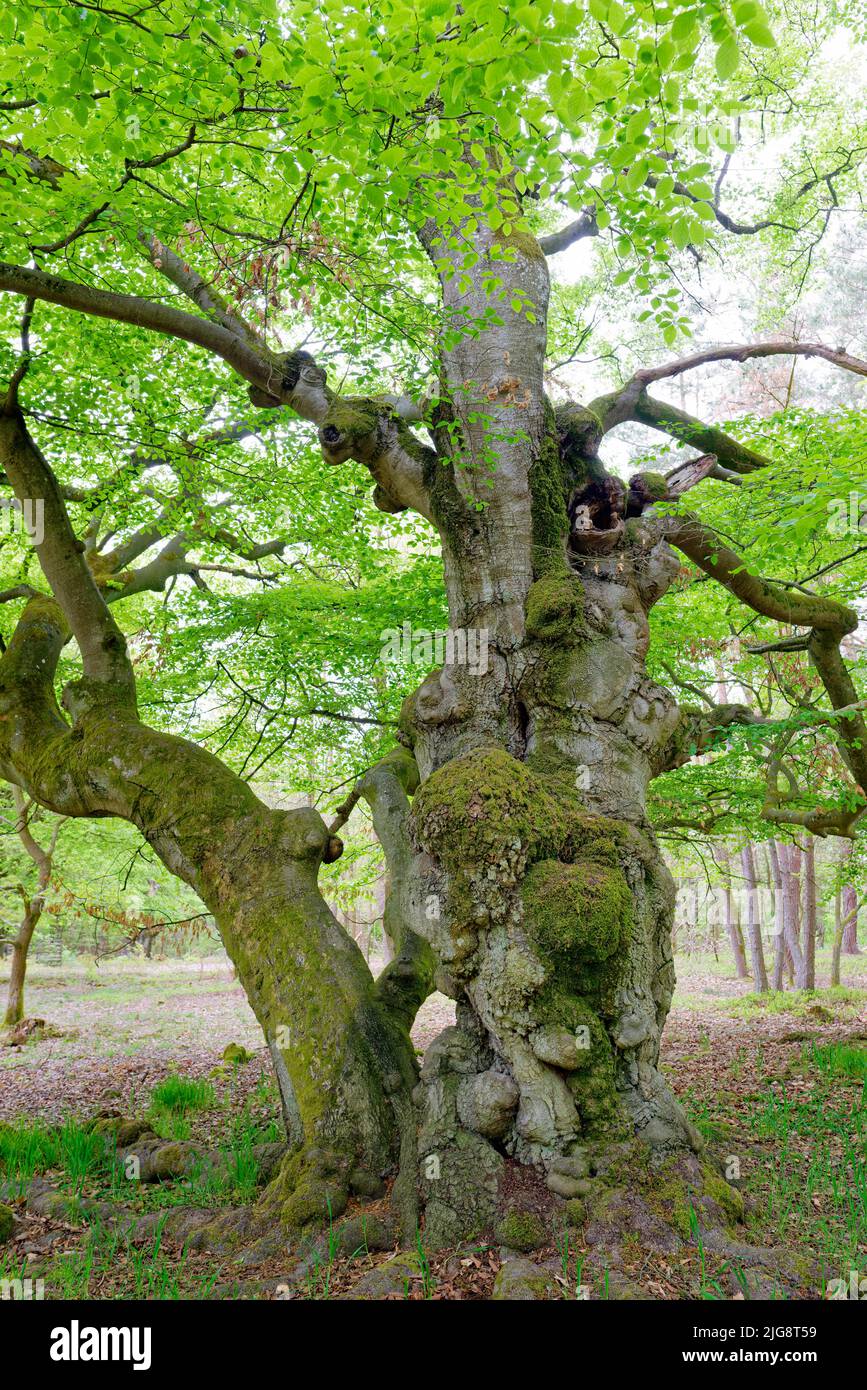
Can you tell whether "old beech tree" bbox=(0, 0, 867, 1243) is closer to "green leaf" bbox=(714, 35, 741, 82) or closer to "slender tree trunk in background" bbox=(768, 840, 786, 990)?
"green leaf" bbox=(714, 35, 741, 82)

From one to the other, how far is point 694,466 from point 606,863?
2.74m

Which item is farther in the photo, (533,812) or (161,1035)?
(161,1035)

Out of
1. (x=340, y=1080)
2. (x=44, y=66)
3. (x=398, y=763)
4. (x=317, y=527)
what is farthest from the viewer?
(x=317, y=527)

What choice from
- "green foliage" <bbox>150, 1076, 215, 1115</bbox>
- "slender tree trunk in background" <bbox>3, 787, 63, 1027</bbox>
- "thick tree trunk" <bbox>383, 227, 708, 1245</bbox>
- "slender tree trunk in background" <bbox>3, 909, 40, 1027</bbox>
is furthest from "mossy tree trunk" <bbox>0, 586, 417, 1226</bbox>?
"slender tree trunk in background" <bbox>3, 909, 40, 1027</bbox>

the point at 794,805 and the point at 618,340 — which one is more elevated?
the point at 618,340

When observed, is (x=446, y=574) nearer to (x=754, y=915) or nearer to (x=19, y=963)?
(x=19, y=963)

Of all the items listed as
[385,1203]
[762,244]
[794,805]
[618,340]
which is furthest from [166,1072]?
[762,244]

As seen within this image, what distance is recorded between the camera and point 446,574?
492cm

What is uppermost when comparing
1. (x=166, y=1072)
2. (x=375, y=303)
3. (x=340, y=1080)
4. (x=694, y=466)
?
(x=375, y=303)

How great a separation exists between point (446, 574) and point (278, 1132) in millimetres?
4051

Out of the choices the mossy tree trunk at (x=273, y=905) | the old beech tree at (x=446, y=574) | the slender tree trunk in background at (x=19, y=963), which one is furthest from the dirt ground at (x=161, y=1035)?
the old beech tree at (x=446, y=574)

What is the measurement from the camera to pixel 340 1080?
3990mm

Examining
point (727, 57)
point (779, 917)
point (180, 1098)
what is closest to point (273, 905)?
point (180, 1098)

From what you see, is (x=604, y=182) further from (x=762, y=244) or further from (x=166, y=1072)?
(x=166, y=1072)
